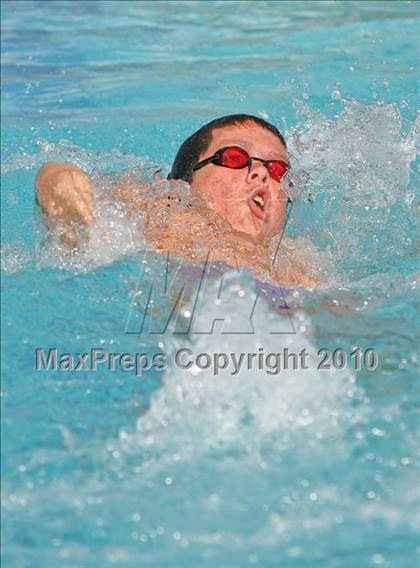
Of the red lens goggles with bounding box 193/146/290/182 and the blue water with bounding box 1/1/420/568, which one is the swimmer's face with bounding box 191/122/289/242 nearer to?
the red lens goggles with bounding box 193/146/290/182

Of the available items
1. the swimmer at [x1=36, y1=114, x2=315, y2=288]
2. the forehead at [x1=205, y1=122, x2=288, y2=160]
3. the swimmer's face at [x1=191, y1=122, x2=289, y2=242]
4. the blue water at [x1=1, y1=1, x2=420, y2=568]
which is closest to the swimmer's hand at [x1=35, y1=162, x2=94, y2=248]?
the blue water at [x1=1, y1=1, x2=420, y2=568]

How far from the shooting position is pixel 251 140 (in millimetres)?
3193

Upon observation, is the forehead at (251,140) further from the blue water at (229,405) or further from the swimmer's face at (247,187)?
the blue water at (229,405)

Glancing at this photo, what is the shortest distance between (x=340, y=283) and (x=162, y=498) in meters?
1.40

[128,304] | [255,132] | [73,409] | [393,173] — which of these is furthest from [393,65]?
[73,409]

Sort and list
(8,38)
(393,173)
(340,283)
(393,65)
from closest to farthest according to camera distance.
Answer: (340,283)
(393,173)
(393,65)
(8,38)

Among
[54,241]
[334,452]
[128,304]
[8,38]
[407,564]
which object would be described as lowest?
[407,564]

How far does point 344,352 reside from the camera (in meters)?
2.38

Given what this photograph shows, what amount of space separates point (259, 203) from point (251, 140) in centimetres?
22

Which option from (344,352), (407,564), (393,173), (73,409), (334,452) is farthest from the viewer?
(393,173)

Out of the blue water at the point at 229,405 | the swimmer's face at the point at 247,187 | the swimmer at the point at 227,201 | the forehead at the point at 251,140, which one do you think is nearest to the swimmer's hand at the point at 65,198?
the blue water at the point at 229,405

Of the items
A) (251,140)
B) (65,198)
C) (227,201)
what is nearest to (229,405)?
(65,198)

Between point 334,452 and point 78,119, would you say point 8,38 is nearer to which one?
point 78,119

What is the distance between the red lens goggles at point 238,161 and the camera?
312 centimetres
